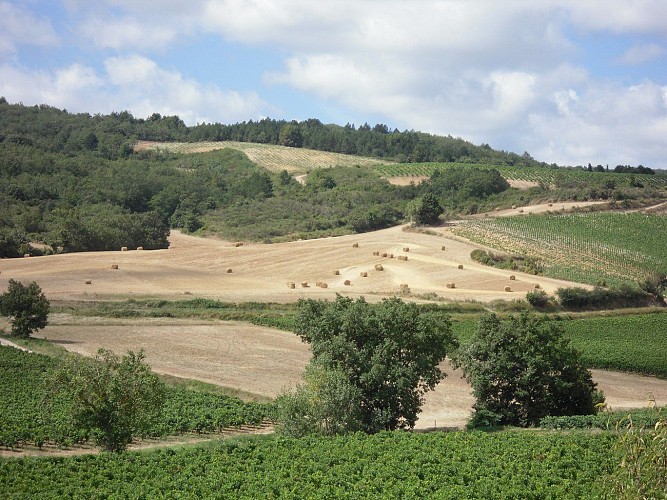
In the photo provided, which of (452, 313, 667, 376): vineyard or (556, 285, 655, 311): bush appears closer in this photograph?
(452, 313, 667, 376): vineyard

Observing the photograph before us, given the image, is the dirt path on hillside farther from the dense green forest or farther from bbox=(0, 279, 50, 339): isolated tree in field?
the dense green forest

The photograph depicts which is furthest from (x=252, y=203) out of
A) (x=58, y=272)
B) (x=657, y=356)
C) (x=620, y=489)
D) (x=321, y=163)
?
(x=620, y=489)

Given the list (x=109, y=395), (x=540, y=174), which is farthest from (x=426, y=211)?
(x=109, y=395)

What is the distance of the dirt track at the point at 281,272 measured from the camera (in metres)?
76.9

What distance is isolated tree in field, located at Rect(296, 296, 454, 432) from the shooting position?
133 feet

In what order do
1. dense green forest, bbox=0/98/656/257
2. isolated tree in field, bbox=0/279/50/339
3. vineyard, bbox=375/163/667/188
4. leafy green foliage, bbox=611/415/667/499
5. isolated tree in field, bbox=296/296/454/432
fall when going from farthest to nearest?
vineyard, bbox=375/163/667/188, dense green forest, bbox=0/98/656/257, isolated tree in field, bbox=0/279/50/339, isolated tree in field, bbox=296/296/454/432, leafy green foliage, bbox=611/415/667/499

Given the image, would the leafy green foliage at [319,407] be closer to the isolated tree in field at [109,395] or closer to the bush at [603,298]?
the isolated tree in field at [109,395]

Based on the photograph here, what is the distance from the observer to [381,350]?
41.5 meters

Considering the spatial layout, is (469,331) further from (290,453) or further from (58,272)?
(58,272)

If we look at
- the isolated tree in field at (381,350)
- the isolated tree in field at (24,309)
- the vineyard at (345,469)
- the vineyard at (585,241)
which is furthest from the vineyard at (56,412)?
the vineyard at (585,241)

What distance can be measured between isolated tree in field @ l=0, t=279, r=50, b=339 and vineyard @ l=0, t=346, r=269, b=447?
422 inches

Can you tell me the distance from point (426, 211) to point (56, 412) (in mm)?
72131

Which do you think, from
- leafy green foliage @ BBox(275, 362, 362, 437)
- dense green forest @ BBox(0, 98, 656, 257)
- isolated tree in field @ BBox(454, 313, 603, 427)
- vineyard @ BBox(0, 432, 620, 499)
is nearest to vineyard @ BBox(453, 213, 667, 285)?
dense green forest @ BBox(0, 98, 656, 257)

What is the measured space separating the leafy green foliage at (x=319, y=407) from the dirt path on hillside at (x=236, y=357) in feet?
25.2
